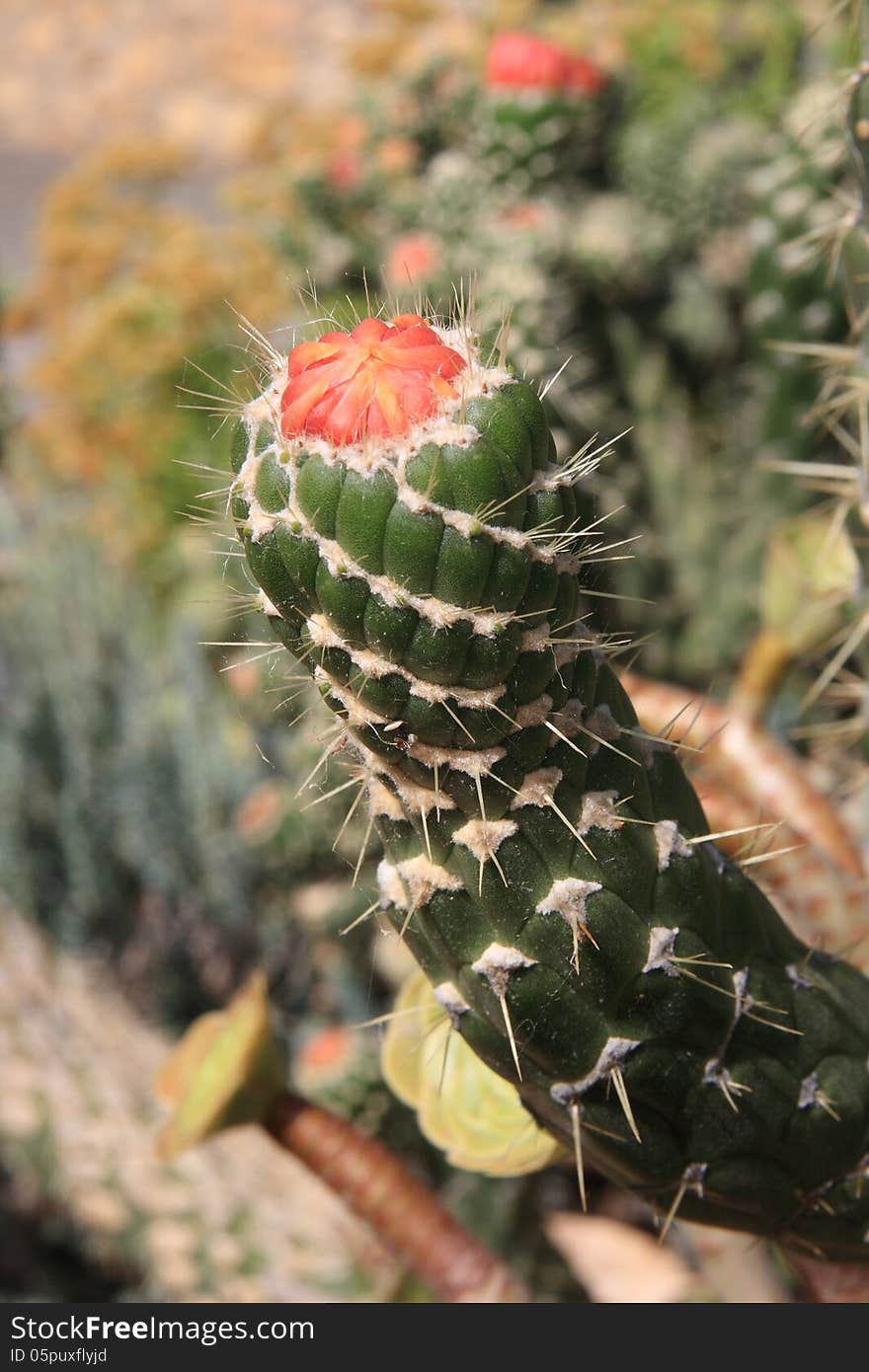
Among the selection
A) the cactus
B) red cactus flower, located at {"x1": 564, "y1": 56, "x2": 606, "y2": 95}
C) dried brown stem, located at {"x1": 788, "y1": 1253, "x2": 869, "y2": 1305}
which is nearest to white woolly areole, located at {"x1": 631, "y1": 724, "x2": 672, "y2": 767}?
dried brown stem, located at {"x1": 788, "y1": 1253, "x2": 869, "y2": 1305}

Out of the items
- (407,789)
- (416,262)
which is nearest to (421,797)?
(407,789)

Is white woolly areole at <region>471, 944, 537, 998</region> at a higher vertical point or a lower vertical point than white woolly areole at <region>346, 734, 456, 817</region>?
lower

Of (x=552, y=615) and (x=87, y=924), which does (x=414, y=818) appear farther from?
(x=87, y=924)

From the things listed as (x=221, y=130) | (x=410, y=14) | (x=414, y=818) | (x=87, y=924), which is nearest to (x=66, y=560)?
(x=87, y=924)

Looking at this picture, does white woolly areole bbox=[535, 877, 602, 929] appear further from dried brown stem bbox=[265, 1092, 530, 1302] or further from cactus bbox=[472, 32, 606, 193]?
cactus bbox=[472, 32, 606, 193]

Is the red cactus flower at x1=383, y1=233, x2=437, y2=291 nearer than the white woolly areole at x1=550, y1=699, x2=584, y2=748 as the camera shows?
No

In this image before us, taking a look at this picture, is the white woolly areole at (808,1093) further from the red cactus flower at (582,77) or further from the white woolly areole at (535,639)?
the red cactus flower at (582,77)

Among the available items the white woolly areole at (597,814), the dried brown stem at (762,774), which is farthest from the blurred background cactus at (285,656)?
the white woolly areole at (597,814)
